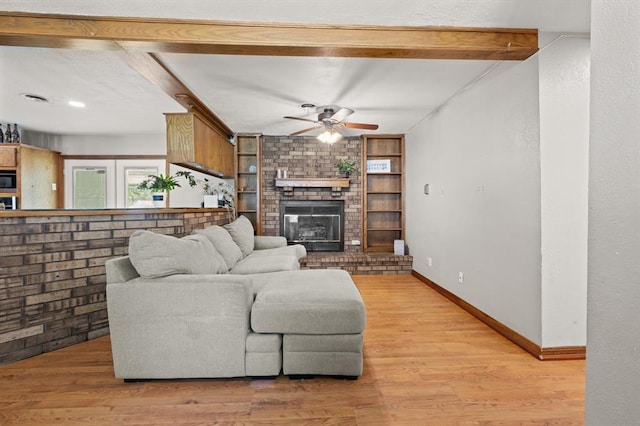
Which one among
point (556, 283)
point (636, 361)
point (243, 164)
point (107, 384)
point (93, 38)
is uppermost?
point (93, 38)

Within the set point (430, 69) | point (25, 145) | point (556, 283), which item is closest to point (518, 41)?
point (430, 69)

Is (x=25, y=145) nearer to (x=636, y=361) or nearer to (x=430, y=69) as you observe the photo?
(x=430, y=69)

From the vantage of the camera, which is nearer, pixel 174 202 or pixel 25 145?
pixel 25 145

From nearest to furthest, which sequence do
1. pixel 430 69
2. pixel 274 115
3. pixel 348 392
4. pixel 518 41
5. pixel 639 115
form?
pixel 639 115
pixel 348 392
pixel 518 41
pixel 430 69
pixel 274 115

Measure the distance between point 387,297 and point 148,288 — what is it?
263cm

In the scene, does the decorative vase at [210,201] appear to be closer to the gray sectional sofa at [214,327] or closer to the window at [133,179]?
the window at [133,179]

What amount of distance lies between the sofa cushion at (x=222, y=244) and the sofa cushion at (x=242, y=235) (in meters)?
0.37

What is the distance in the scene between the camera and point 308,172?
525 cm

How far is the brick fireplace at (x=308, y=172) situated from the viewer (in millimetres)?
5199

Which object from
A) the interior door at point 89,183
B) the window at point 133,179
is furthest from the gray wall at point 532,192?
the interior door at point 89,183

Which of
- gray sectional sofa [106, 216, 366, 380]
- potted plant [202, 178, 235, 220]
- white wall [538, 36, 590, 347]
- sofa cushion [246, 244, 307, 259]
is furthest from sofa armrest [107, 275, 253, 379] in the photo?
potted plant [202, 178, 235, 220]

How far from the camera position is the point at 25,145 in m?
4.50

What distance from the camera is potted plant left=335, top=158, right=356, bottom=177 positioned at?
16.8ft

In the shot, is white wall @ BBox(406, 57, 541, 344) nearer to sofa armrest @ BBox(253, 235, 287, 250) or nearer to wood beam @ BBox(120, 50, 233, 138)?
sofa armrest @ BBox(253, 235, 287, 250)
